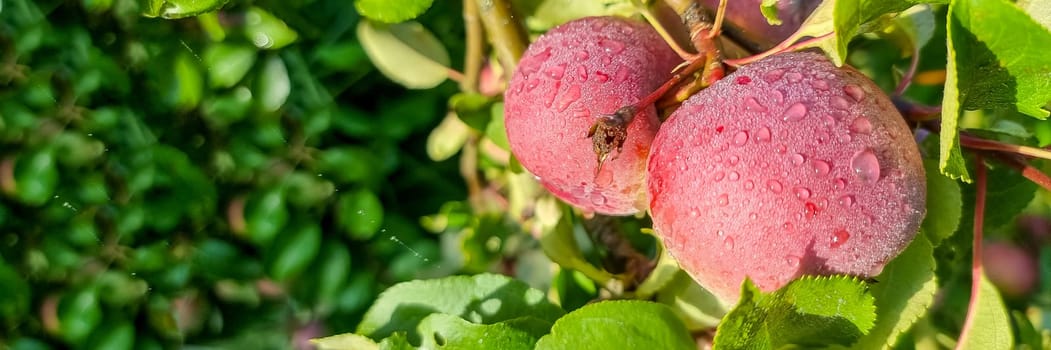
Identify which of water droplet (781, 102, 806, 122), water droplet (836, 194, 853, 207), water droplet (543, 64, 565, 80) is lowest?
water droplet (836, 194, 853, 207)

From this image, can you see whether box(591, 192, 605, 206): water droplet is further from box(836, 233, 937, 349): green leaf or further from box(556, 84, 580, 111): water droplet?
box(836, 233, 937, 349): green leaf

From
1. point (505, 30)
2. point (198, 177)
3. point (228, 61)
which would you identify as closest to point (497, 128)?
point (505, 30)

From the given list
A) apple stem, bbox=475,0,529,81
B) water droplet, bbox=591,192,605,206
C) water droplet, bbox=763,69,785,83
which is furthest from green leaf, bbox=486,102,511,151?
water droplet, bbox=763,69,785,83

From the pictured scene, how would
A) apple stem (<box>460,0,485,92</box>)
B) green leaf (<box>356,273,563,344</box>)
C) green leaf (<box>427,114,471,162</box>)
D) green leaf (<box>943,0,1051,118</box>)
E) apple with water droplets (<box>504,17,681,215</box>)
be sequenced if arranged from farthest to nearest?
green leaf (<box>427,114,471,162</box>)
apple stem (<box>460,0,485,92</box>)
green leaf (<box>356,273,563,344</box>)
apple with water droplets (<box>504,17,681,215</box>)
green leaf (<box>943,0,1051,118</box>)

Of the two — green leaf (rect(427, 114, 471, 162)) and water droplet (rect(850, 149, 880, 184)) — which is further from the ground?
water droplet (rect(850, 149, 880, 184))

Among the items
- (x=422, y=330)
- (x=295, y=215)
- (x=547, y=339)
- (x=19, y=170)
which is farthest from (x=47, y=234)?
(x=547, y=339)

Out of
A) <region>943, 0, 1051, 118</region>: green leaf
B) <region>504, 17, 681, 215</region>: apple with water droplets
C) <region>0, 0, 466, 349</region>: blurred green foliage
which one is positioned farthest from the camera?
<region>0, 0, 466, 349</region>: blurred green foliage
